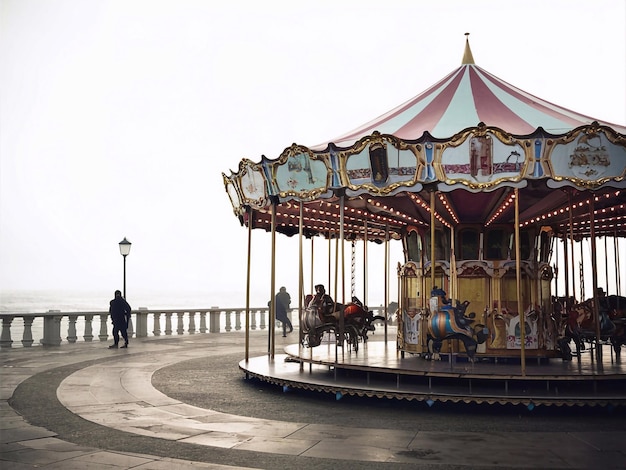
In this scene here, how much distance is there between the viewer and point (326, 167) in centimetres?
1152

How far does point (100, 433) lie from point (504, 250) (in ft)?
28.9

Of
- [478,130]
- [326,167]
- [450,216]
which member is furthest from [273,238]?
[478,130]

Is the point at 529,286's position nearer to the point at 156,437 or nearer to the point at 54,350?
the point at 156,437

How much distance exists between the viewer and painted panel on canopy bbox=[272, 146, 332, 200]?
38.1 ft

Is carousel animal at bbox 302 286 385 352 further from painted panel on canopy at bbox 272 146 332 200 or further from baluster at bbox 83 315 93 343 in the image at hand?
baluster at bbox 83 315 93 343

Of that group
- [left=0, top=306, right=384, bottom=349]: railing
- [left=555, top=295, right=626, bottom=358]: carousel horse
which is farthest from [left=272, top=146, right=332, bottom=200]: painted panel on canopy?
[left=0, top=306, right=384, bottom=349]: railing

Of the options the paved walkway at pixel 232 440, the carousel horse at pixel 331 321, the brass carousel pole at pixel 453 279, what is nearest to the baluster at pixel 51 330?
the paved walkway at pixel 232 440

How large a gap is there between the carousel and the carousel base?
0.04 metres

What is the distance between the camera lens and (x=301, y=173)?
11.9m

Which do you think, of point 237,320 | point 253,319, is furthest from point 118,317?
point 253,319

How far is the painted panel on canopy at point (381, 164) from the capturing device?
10.8m

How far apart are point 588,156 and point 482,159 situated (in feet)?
5.17

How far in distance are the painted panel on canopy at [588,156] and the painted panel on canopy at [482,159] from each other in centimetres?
51

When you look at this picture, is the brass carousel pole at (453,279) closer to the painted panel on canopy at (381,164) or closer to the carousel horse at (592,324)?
the carousel horse at (592,324)
